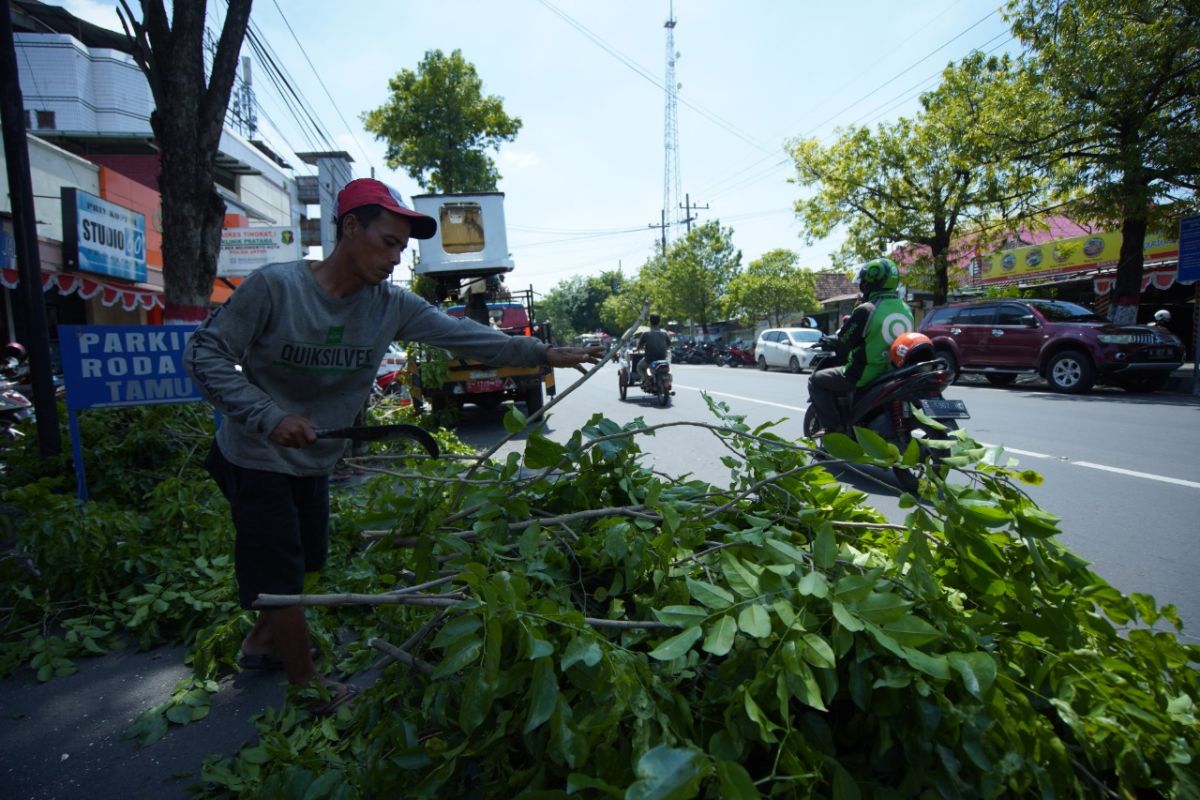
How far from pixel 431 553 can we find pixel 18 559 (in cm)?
322

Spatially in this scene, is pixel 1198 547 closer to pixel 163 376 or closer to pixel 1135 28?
pixel 163 376

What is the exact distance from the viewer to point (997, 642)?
138cm

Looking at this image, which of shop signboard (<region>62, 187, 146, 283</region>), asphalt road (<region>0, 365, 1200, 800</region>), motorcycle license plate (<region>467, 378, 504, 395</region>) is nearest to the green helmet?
asphalt road (<region>0, 365, 1200, 800</region>)

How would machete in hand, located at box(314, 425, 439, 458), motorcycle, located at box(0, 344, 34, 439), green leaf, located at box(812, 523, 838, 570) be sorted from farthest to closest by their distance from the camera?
motorcycle, located at box(0, 344, 34, 439) < machete in hand, located at box(314, 425, 439, 458) < green leaf, located at box(812, 523, 838, 570)

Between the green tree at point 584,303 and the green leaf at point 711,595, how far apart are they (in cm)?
8014

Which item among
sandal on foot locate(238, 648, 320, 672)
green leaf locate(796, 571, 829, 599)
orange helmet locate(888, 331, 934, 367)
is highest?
orange helmet locate(888, 331, 934, 367)

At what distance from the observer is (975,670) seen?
119 cm

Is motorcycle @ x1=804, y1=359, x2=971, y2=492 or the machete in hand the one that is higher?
the machete in hand

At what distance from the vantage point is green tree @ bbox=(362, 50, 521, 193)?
27250mm

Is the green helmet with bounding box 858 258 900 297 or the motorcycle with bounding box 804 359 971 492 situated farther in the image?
the green helmet with bounding box 858 258 900 297

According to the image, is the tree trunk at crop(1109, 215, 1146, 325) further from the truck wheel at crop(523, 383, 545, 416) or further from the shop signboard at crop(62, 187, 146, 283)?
the shop signboard at crop(62, 187, 146, 283)

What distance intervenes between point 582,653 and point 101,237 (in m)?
16.2

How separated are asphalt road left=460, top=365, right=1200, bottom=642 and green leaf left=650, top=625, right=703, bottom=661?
133 centimetres

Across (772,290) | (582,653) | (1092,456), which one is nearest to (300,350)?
(582,653)
